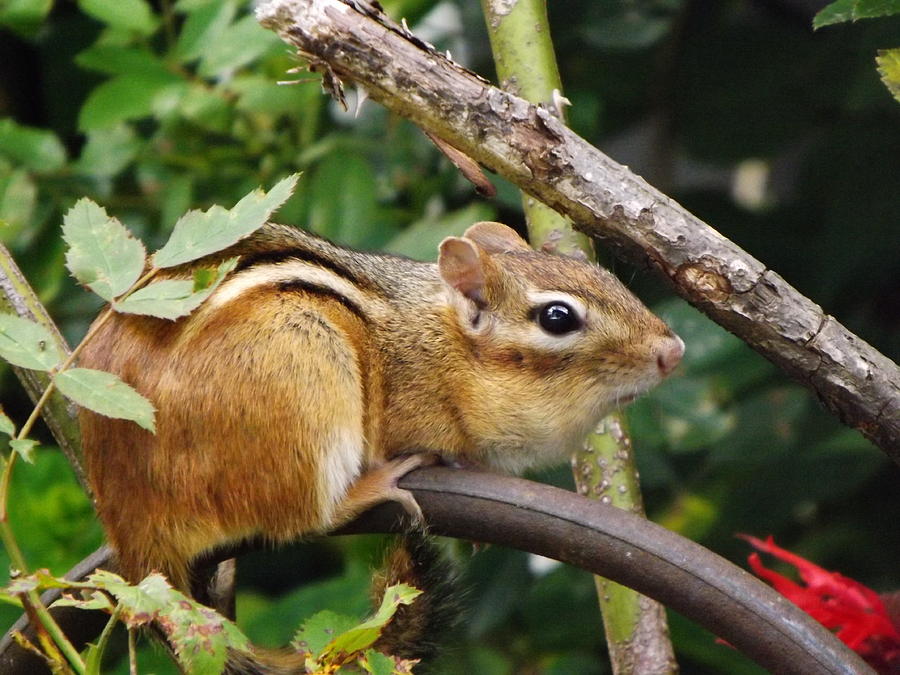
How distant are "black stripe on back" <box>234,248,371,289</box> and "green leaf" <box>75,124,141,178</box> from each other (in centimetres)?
70

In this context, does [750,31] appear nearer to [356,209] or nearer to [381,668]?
[356,209]

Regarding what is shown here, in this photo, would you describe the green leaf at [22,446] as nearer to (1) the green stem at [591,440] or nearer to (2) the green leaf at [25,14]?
(1) the green stem at [591,440]

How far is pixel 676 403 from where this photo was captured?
1.90 metres

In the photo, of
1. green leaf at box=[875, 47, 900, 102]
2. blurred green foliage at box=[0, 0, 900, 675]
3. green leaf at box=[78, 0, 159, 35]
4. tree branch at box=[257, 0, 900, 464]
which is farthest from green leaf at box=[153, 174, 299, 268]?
green leaf at box=[78, 0, 159, 35]

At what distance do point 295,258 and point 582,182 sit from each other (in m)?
0.37

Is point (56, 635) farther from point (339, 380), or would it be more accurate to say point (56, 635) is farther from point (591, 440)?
point (591, 440)

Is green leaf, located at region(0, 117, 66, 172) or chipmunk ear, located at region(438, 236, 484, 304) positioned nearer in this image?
chipmunk ear, located at region(438, 236, 484, 304)

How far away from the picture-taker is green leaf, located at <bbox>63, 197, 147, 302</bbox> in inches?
36.6

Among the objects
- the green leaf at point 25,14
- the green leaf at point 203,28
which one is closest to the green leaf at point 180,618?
the green leaf at point 203,28

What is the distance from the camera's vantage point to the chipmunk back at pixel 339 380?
3.70ft

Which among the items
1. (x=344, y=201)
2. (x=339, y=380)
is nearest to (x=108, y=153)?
(x=344, y=201)

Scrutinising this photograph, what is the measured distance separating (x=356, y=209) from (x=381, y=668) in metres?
1.08

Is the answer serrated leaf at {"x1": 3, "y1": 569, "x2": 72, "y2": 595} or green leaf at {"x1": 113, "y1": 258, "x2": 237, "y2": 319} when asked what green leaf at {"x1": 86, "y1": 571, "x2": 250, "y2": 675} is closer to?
serrated leaf at {"x1": 3, "y1": 569, "x2": 72, "y2": 595}

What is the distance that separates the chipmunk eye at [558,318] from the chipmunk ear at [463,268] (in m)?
0.07
